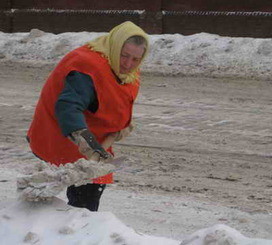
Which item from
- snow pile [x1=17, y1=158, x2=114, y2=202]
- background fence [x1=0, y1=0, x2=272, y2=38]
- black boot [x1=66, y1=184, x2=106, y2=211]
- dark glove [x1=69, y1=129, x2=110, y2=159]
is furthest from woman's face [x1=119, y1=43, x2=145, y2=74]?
background fence [x1=0, y1=0, x2=272, y2=38]

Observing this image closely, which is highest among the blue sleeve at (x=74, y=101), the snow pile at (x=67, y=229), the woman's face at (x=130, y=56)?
the woman's face at (x=130, y=56)

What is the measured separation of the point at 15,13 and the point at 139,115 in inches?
463

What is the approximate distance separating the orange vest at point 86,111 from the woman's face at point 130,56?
8 centimetres

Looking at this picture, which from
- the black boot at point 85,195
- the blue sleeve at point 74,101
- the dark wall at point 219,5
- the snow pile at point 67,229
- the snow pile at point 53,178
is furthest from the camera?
the dark wall at point 219,5

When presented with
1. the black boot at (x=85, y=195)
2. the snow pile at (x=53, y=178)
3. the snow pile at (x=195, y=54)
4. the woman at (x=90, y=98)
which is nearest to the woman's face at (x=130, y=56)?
the woman at (x=90, y=98)

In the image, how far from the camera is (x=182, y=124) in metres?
9.37

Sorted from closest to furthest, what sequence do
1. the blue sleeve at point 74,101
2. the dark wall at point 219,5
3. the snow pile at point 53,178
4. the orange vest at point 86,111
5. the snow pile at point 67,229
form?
the snow pile at point 67,229 → the snow pile at point 53,178 → the blue sleeve at point 74,101 → the orange vest at point 86,111 → the dark wall at point 219,5

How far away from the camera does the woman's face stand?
4035 millimetres

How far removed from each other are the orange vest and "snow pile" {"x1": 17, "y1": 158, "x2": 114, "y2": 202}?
49cm

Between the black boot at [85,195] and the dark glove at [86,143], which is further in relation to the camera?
the black boot at [85,195]

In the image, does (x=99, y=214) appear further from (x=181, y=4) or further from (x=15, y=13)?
(x=15, y=13)

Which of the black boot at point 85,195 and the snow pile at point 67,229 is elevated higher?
the snow pile at point 67,229

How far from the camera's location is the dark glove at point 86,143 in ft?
12.9

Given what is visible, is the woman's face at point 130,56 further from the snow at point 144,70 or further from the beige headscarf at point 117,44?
the snow at point 144,70
